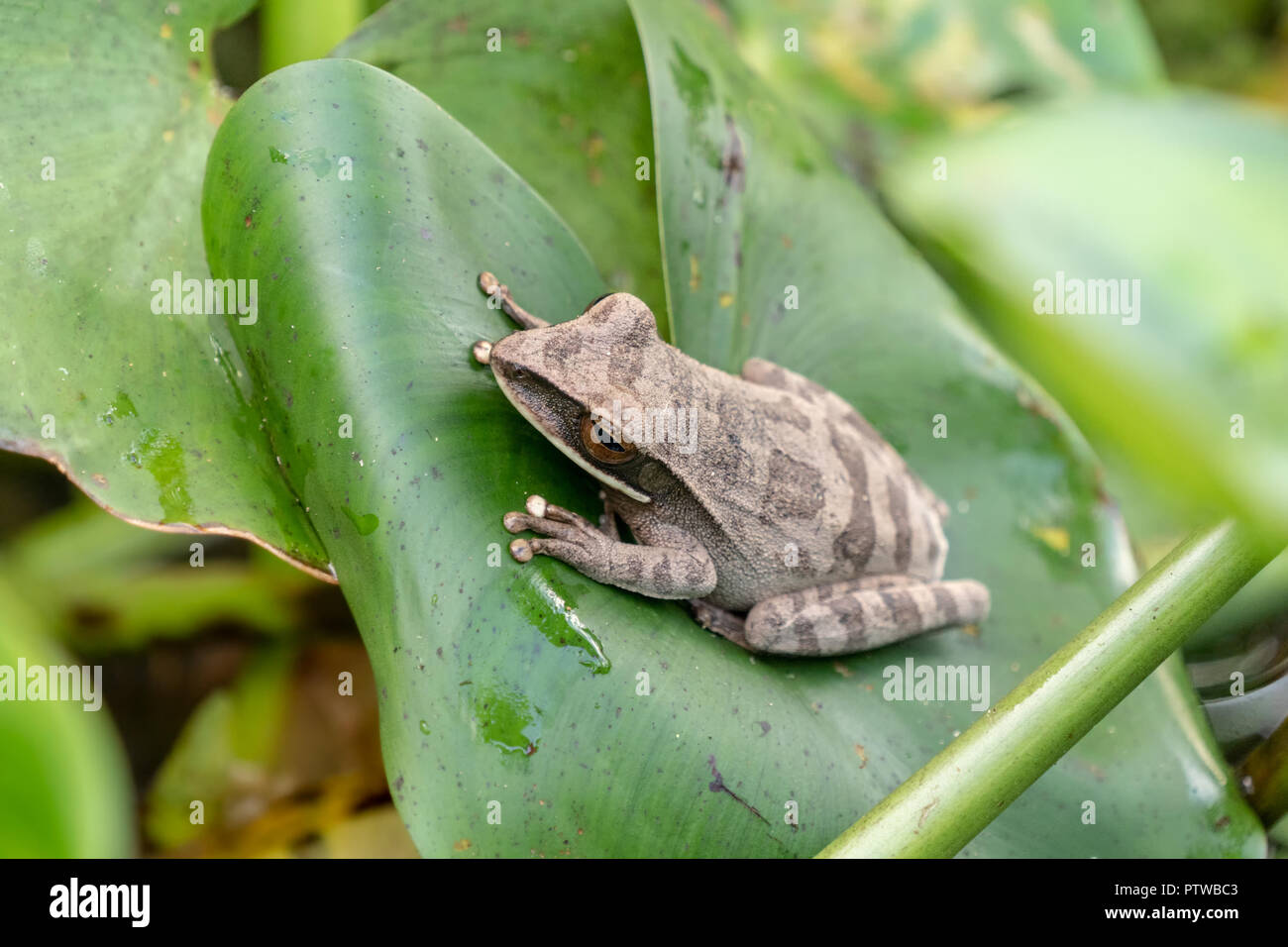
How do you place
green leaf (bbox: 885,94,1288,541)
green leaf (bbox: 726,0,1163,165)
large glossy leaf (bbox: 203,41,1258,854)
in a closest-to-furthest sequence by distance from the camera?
green leaf (bbox: 885,94,1288,541)
large glossy leaf (bbox: 203,41,1258,854)
green leaf (bbox: 726,0,1163,165)

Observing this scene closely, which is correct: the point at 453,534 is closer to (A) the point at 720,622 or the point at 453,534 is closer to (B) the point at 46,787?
(A) the point at 720,622

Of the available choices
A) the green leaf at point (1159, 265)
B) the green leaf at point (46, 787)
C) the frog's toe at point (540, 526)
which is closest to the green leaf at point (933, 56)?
the green leaf at point (1159, 265)

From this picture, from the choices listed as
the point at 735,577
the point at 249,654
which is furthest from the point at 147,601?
the point at 735,577

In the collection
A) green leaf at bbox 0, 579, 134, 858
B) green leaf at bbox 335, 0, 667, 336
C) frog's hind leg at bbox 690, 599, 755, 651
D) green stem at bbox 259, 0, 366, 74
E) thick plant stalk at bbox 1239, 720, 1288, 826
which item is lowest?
thick plant stalk at bbox 1239, 720, 1288, 826

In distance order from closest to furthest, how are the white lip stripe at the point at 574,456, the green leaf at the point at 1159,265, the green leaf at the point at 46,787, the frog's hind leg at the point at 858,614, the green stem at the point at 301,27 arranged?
the green leaf at the point at 1159,265, the green leaf at the point at 46,787, the white lip stripe at the point at 574,456, the frog's hind leg at the point at 858,614, the green stem at the point at 301,27

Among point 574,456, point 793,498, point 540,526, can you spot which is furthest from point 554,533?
point 793,498

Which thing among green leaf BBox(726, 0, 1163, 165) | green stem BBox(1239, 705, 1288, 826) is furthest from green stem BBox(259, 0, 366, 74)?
green stem BBox(1239, 705, 1288, 826)

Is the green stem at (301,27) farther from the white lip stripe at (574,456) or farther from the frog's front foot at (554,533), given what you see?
the frog's front foot at (554,533)

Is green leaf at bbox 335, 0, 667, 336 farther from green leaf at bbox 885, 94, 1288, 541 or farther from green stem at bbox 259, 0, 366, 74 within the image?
green leaf at bbox 885, 94, 1288, 541
